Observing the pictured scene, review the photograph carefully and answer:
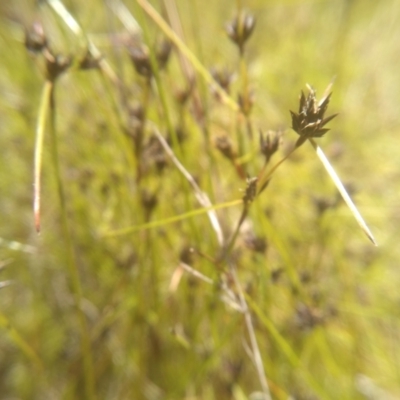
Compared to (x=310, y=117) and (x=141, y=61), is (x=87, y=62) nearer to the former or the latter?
(x=141, y=61)

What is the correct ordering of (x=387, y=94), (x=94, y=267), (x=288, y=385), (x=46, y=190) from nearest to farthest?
(x=288, y=385) → (x=94, y=267) → (x=46, y=190) → (x=387, y=94)

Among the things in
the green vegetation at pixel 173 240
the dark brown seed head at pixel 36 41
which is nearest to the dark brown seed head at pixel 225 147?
the green vegetation at pixel 173 240

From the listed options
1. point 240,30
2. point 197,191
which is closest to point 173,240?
point 197,191

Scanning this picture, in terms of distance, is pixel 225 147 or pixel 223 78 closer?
pixel 225 147

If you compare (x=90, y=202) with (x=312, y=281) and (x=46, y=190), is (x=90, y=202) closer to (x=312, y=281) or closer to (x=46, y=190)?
(x=46, y=190)

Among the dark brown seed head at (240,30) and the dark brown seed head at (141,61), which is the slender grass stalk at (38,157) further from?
the dark brown seed head at (240,30)

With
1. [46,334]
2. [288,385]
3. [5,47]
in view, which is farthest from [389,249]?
[5,47]
